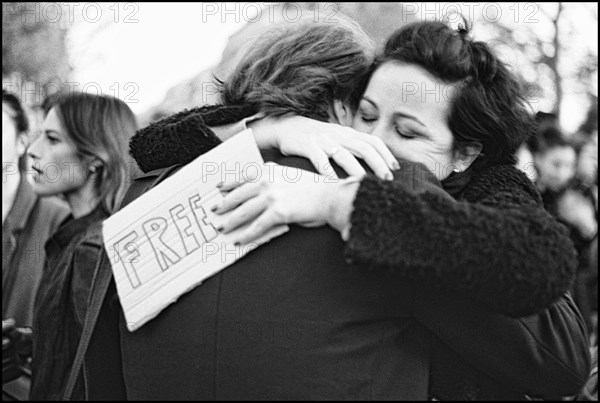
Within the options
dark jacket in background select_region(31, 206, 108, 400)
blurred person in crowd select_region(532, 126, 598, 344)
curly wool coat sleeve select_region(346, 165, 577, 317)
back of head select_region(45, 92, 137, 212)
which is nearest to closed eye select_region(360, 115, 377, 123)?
curly wool coat sleeve select_region(346, 165, 577, 317)

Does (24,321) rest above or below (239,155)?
below

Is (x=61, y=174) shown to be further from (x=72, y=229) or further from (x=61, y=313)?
(x=61, y=313)

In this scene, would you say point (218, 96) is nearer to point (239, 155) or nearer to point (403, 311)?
point (239, 155)

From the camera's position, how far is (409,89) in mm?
1695

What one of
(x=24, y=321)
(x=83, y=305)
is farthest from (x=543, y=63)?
(x=83, y=305)

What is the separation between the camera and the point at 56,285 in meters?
2.75

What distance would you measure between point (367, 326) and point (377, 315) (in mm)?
27

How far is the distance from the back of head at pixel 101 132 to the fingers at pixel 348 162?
6.84 feet

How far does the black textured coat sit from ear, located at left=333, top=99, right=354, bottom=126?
42cm

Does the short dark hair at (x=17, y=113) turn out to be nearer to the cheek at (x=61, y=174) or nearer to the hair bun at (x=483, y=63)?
the cheek at (x=61, y=174)

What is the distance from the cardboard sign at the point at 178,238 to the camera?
56.1 inches

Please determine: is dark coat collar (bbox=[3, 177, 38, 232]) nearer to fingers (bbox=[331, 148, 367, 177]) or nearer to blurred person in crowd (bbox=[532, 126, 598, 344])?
blurred person in crowd (bbox=[532, 126, 598, 344])

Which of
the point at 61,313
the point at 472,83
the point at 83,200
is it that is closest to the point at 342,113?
the point at 472,83

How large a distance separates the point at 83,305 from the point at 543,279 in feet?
5.45
